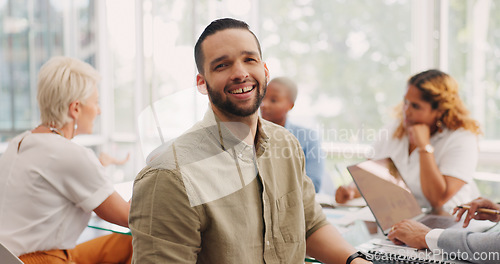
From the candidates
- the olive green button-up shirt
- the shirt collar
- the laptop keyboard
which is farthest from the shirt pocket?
the laptop keyboard

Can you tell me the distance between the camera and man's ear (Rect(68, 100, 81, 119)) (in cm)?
155

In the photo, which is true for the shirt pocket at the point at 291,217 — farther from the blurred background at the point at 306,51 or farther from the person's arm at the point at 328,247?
the blurred background at the point at 306,51

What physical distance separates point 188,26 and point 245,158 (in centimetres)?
253

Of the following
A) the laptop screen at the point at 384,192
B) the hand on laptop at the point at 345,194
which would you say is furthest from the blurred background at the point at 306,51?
the laptop screen at the point at 384,192

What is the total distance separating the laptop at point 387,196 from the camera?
141 cm

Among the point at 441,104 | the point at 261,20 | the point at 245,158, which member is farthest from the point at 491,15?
the point at 245,158

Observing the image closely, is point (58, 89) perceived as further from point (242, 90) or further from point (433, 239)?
point (433, 239)

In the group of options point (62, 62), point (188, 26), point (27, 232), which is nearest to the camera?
point (27, 232)

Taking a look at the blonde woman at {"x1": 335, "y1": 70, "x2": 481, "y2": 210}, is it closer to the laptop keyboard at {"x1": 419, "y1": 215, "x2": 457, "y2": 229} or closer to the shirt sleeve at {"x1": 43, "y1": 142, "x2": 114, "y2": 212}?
the laptop keyboard at {"x1": 419, "y1": 215, "x2": 457, "y2": 229}

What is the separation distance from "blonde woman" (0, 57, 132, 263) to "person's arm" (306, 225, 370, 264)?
606 millimetres

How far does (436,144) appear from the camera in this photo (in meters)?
1.98

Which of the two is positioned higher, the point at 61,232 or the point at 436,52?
the point at 436,52

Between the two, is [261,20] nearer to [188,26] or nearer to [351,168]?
[188,26]

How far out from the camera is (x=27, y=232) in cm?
143
